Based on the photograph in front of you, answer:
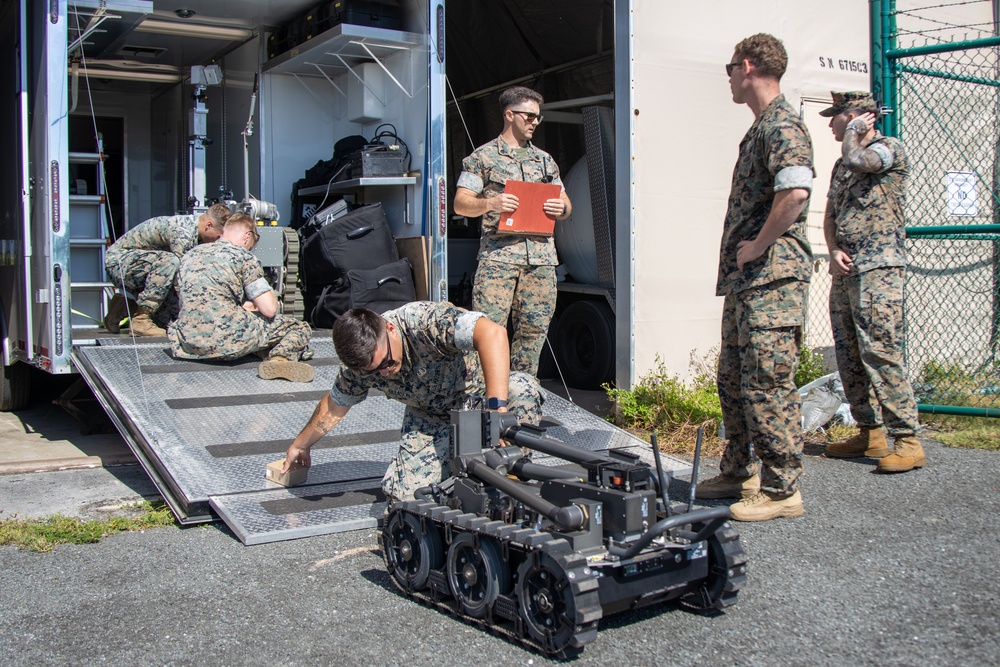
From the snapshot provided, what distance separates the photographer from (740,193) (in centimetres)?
444

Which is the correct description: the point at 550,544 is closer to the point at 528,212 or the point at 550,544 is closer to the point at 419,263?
the point at 528,212

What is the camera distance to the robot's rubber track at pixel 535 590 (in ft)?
9.06

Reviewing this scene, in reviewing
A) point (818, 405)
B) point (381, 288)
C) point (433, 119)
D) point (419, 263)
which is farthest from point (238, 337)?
point (818, 405)

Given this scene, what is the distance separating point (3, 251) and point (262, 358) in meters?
2.40

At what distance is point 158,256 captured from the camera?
6.88 m

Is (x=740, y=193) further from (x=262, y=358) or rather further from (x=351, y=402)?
(x=262, y=358)

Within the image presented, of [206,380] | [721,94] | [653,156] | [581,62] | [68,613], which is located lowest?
[68,613]

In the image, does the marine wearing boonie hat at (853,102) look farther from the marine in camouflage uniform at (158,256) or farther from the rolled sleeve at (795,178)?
the marine in camouflage uniform at (158,256)

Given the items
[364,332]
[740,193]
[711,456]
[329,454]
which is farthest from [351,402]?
[711,456]

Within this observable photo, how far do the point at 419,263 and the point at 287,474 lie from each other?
3.41 metres

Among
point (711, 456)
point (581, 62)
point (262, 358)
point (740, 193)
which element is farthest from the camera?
point (581, 62)

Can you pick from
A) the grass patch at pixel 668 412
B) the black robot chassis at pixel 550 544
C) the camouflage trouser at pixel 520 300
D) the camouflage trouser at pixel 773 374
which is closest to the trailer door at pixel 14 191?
the camouflage trouser at pixel 520 300

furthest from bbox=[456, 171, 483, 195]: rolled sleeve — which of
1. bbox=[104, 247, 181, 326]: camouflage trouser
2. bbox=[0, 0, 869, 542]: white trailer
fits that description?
bbox=[104, 247, 181, 326]: camouflage trouser

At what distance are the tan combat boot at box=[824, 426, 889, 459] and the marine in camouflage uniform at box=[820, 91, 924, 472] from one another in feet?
0.63
